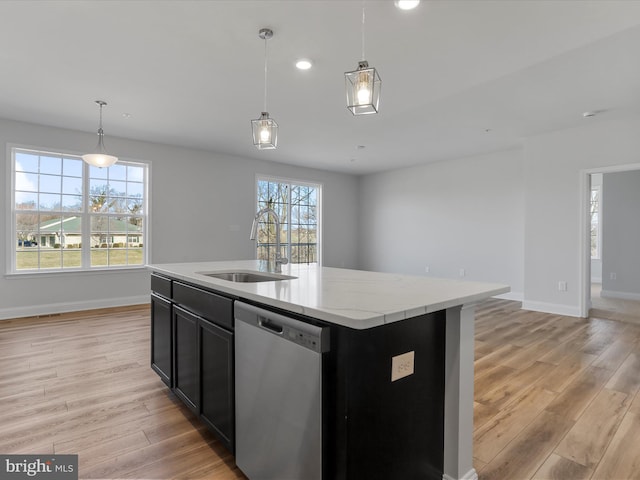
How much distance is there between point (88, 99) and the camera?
149 inches

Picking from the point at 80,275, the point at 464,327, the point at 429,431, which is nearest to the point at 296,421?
the point at 429,431

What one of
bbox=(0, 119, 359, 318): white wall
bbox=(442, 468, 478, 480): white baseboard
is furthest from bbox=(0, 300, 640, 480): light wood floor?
bbox=(0, 119, 359, 318): white wall

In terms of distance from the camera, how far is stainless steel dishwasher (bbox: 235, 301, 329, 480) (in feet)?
3.78

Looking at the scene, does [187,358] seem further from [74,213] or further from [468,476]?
[74,213]

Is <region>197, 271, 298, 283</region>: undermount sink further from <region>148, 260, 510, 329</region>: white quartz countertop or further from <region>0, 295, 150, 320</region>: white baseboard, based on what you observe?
<region>0, 295, 150, 320</region>: white baseboard

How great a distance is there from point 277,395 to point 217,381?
0.55 metres

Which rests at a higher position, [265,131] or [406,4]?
[406,4]

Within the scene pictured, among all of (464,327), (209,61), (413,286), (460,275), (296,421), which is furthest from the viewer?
(460,275)

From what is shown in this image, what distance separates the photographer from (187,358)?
6.65ft

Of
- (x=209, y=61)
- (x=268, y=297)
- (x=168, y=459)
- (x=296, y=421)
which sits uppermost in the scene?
(x=209, y=61)

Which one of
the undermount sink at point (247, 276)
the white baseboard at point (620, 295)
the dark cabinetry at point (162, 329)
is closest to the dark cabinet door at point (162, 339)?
the dark cabinetry at point (162, 329)

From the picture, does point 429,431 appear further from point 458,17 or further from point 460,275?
point 460,275

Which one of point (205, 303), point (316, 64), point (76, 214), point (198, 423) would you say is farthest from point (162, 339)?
point (76, 214)

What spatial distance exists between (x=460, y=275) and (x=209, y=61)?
580cm
